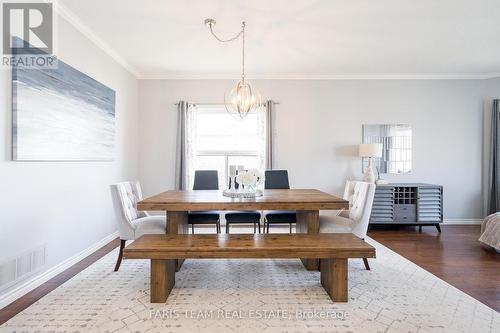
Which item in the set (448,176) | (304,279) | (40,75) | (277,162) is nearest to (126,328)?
(304,279)

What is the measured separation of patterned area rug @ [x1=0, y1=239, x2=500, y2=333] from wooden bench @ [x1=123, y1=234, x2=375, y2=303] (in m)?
0.14

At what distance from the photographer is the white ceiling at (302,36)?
106 inches

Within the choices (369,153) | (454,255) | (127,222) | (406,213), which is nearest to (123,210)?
(127,222)

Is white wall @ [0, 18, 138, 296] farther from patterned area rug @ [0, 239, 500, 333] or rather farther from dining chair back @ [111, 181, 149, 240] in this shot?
dining chair back @ [111, 181, 149, 240]

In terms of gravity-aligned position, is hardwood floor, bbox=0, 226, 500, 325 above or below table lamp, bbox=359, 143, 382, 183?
below

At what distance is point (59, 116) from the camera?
2.65 m

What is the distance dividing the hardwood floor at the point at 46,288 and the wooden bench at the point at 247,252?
0.91m

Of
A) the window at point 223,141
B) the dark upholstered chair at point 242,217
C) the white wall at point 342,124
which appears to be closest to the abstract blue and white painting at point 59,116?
the white wall at point 342,124

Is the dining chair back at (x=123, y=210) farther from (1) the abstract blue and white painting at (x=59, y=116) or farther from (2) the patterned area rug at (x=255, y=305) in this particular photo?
(1) the abstract blue and white painting at (x=59, y=116)

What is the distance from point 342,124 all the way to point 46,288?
4.53 metres

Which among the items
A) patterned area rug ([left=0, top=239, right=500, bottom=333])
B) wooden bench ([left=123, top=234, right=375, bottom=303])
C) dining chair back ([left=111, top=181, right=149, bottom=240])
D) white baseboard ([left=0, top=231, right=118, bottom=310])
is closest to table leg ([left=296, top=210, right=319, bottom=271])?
patterned area rug ([left=0, top=239, right=500, bottom=333])

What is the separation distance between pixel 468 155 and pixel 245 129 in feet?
12.9

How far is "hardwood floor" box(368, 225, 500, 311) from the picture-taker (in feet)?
8.02

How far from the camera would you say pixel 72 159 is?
2875mm
